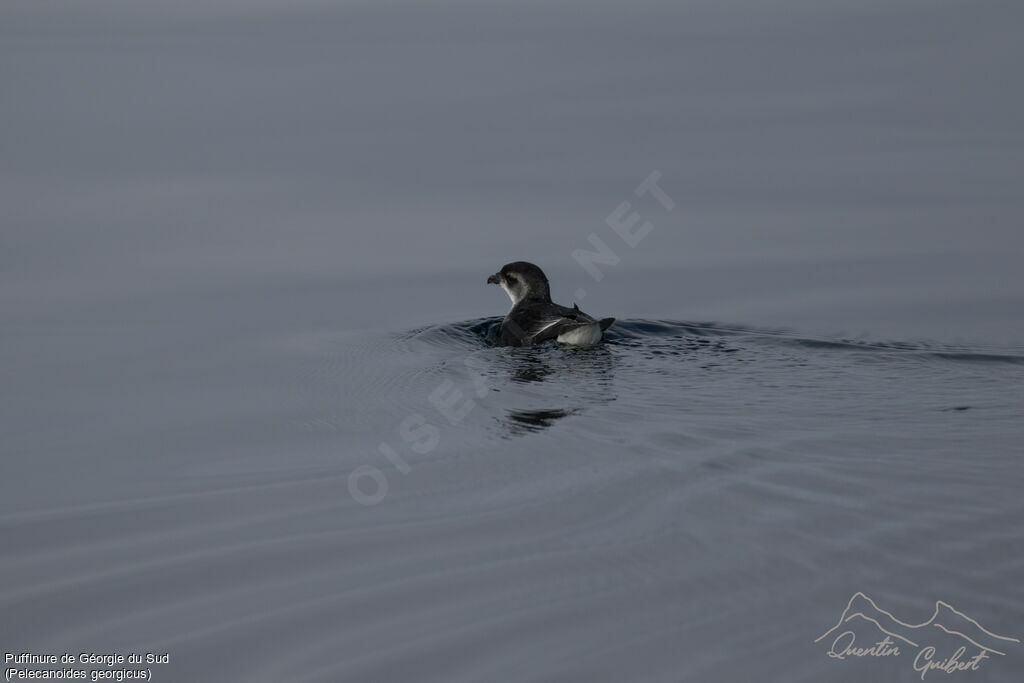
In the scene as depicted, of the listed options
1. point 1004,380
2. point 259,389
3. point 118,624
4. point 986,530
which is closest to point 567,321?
point 259,389

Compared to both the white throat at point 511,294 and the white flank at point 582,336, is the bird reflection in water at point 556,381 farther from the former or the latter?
the white throat at point 511,294

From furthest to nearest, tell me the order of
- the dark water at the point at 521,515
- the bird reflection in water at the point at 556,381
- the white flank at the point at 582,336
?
1. the white flank at the point at 582,336
2. the bird reflection in water at the point at 556,381
3. the dark water at the point at 521,515

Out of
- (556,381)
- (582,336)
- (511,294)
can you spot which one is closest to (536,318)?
(582,336)

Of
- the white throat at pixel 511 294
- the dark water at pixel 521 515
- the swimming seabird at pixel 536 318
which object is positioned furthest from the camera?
the white throat at pixel 511 294

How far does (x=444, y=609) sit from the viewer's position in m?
5.53

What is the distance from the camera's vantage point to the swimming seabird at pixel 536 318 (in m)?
Result: 12.1

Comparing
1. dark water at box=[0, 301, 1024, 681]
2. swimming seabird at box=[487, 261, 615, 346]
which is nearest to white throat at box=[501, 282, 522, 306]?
swimming seabird at box=[487, 261, 615, 346]

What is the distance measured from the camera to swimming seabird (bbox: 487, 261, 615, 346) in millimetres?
12055

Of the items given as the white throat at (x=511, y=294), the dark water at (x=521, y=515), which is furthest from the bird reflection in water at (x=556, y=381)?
the white throat at (x=511, y=294)

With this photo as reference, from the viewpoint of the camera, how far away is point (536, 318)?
12.8 metres

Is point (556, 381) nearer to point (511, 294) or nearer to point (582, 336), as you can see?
point (582, 336)

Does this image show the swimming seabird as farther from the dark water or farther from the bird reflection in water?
the dark water

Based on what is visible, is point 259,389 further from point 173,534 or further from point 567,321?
point 173,534

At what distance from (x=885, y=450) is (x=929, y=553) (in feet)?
7.23
